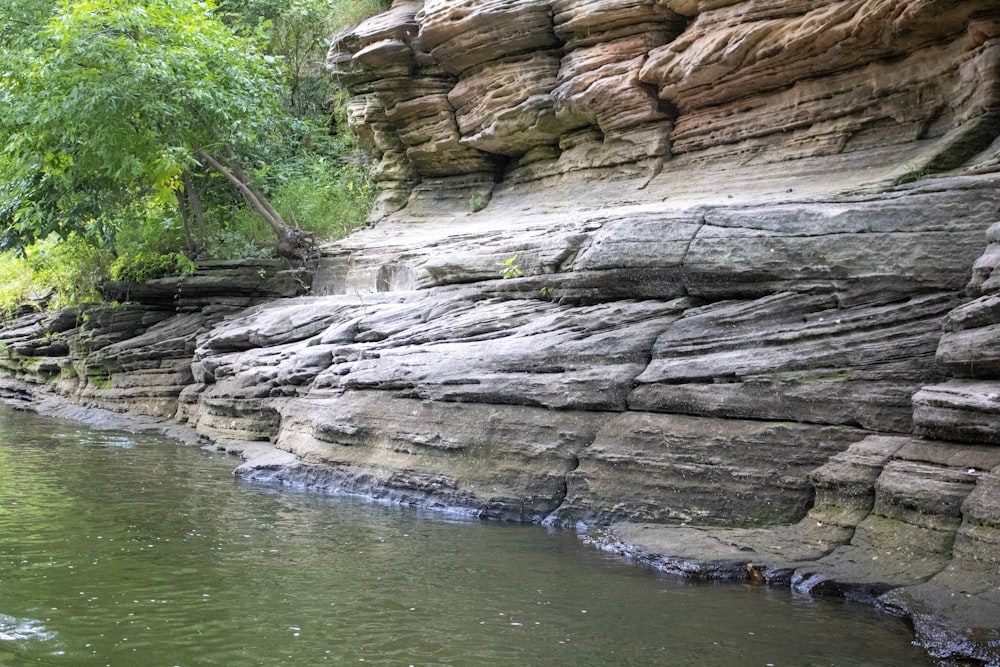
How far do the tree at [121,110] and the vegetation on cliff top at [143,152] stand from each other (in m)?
0.03

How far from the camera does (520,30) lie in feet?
57.8

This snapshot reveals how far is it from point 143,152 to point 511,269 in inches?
354

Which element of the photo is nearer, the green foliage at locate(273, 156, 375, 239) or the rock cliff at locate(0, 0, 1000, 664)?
the rock cliff at locate(0, 0, 1000, 664)

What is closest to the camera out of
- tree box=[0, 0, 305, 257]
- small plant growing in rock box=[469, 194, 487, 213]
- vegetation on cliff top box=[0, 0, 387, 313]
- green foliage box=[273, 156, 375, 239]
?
tree box=[0, 0, 305, 257]

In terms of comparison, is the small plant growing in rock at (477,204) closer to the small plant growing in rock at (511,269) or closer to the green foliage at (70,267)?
the small plant growing in rock at (511,269)

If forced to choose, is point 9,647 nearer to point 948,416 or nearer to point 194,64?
point 948,416

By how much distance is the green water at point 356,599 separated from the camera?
5988mm

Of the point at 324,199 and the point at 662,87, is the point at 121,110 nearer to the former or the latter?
the point at 324,199

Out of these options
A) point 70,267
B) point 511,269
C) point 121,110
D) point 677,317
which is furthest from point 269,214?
point 677,317

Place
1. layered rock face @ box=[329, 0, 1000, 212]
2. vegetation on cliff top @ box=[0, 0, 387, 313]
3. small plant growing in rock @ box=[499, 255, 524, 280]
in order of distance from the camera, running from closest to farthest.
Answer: layered rock face @ box=[329, 0, 1000, 212], small plant growing in rock @ box=[499, 255, 524, 280], vegetation on cliff top @ box=[0, 0, 387, 313]

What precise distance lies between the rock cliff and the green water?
70 cm

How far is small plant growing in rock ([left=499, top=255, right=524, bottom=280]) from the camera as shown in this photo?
12849 millimetres

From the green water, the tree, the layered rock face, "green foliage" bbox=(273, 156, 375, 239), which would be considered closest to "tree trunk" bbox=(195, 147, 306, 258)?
the tree

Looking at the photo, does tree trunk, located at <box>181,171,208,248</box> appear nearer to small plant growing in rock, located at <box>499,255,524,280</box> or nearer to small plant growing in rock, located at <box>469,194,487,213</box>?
small plant growing in rock, located at <box>469,194,487,213</box>
